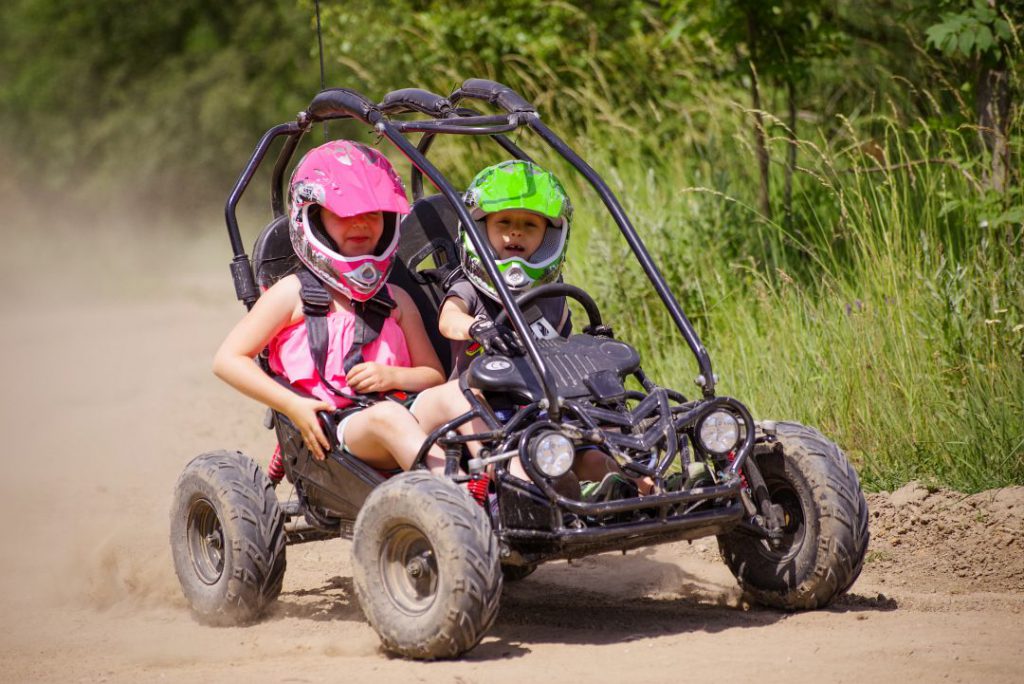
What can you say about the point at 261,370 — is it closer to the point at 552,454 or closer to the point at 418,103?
the point at 418,103

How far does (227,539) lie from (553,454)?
155cm

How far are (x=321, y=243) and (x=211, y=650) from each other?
1.62 m

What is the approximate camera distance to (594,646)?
4.93 meters

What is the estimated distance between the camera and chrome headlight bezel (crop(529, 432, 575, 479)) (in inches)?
181

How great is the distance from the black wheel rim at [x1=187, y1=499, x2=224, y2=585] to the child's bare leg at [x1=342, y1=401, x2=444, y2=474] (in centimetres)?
83

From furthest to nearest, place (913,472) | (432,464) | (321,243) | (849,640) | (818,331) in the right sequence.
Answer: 1. (818,331)
2. (913,472)
3. (321,243)
4. (432,464)
5. (849,640)

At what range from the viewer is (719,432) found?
16.0 feet

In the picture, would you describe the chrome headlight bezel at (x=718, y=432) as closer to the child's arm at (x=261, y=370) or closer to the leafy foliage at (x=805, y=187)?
the child's arm at (x=261, y=370)

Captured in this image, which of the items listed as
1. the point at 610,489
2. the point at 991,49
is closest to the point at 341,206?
the point at 610,489

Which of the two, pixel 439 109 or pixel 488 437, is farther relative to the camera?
pixel 439 109

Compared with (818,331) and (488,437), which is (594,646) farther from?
(818,331)

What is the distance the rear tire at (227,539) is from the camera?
5.42 meters

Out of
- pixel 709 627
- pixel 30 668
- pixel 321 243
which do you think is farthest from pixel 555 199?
pixel 30 668

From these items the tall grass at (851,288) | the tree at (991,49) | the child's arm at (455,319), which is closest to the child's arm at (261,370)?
the child's arm at (455,319)
